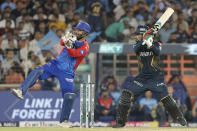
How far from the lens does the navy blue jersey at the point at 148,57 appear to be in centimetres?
1173

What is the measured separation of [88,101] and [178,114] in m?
2.19

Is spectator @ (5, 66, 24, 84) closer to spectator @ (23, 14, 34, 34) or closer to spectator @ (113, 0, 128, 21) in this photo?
spectator @ (23, 14, 34, 34)

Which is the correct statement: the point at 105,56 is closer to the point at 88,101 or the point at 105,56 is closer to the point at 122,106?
the point at 88,101

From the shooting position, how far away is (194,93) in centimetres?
1631

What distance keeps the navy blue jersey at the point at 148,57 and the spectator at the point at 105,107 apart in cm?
394

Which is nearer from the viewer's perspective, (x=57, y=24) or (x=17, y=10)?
(x=57, y=24)

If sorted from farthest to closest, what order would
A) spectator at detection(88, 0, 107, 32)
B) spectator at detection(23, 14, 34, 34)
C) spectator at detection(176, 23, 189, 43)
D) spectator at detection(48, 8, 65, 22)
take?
spectator at detection(48, 8, 65, 22)
spectator at detection(23, 14, 34, 34)
spectator at detection(88, 0, 107, 32)
spectator at detection(176, 23, 189, 43)

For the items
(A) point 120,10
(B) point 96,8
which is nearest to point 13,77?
(B) point 96,8

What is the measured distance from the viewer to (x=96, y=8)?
18984mm

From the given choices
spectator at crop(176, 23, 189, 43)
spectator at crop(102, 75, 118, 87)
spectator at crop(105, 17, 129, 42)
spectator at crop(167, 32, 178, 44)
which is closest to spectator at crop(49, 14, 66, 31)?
spectator at crop(105, 17, 129, 42)

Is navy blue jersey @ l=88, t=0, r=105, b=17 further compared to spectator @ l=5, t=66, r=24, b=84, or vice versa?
navy blue jersey @ l=88, t=0, r=105, b=17

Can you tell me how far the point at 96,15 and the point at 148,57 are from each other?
717 cm

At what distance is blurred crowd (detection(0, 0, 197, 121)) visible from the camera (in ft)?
52.0

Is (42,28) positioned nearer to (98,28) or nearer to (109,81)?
(98,28)
